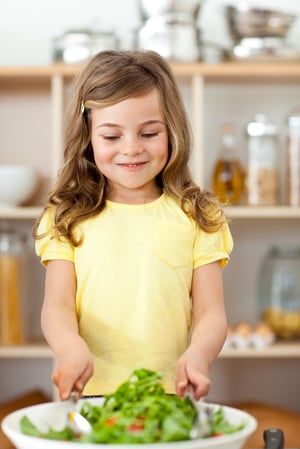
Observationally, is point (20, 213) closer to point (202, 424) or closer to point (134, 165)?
point (134, 165)

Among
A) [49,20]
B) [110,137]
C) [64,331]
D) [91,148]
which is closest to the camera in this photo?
[64,331]

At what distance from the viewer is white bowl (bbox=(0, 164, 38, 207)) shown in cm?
291

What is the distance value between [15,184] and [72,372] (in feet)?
5.88

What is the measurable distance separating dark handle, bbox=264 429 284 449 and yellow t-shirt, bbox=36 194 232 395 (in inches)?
15.1

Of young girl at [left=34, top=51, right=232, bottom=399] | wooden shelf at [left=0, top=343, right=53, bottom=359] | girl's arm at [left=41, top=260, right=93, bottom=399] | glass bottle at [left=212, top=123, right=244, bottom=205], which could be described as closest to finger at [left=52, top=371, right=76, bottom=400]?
girl's arm at [left=41, top=260, right=93, bottom=399]

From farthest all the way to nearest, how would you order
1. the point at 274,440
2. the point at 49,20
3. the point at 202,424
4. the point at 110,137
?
the point at 49,20, the point at 110,137, the point at 274,440, the point at 202,424

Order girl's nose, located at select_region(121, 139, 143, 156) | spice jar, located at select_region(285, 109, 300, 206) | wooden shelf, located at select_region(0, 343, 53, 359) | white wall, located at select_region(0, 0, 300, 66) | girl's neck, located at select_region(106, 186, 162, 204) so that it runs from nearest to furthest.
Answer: girl's nose, located at select_region(121, 139, 143, 156)
girl's neck, located at select_region(106, 186, 162, 204)
wooden shelf, located at select_region(0, 343, 53, 359)
spice jar, located at select_region(285, 109, 300, 206)
white wall, located at select_region(0, 0, 300, 66)

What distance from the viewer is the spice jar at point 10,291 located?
2.90 meters

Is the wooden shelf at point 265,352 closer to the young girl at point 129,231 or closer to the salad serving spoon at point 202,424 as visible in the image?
the young girl at point 129,231

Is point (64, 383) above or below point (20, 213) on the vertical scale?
below

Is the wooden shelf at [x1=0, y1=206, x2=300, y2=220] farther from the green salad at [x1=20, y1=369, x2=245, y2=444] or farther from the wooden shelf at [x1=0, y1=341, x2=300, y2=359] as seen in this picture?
the green salad at [x1=20, y1=369, x2=245, y2=444]

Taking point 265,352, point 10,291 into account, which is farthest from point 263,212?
point 10,291

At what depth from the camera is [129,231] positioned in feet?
5.01

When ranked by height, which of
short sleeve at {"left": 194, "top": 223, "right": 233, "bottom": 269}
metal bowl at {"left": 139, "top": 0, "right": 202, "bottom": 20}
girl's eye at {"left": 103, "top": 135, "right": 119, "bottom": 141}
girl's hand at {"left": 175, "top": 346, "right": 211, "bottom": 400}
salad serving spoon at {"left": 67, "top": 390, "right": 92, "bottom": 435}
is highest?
metal bowl at {"left": 139, "top": 0, "right": 202, "bottom": 20}
